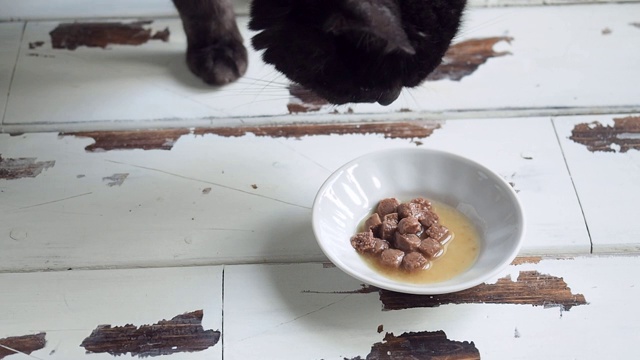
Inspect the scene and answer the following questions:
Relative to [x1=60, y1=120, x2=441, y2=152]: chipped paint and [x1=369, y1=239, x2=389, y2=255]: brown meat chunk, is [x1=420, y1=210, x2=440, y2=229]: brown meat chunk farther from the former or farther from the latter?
[x1=60, y1=120, x2=441, y2=152]: chipped paint

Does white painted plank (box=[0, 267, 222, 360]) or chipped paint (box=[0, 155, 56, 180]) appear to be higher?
white painted plank (box=[0, 267, 222, 360])

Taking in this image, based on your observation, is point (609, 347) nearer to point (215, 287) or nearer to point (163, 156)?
point (215, 287)

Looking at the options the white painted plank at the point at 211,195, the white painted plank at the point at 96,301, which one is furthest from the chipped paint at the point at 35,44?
the white painted plank at the point at 96,301

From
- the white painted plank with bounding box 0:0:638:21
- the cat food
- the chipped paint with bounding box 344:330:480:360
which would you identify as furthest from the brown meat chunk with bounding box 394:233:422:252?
the white painted plank with bounding box 0:0:638:21

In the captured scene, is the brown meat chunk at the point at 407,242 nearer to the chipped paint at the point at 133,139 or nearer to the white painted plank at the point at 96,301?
the white painted plank at the point at 96,301

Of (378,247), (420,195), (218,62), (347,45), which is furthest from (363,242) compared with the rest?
(218,62)
